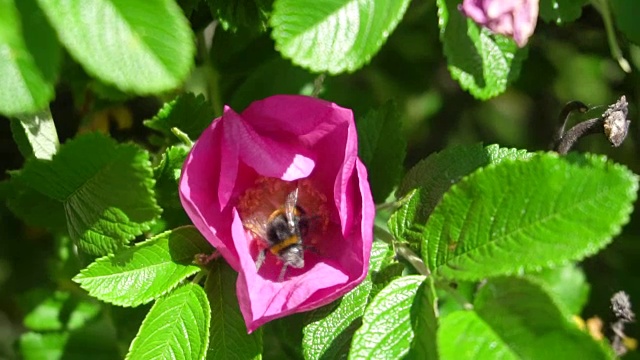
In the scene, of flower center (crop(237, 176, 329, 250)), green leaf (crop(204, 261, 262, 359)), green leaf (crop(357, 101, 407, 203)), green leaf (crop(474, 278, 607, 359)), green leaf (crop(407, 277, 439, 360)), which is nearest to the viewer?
green leaf (crop(474, 278, 607, 359))

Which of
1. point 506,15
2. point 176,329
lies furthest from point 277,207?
point 506,15

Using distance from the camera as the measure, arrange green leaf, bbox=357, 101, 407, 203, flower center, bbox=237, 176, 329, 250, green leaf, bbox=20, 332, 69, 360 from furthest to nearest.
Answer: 1. green leaf, bbox=20, 332, 69, 360
2. green leaf, bbox=357, 101, 407, 203
3. flower center, bbox=237, 176, 329, 250

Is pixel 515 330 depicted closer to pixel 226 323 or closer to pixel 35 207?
pixel 226 323

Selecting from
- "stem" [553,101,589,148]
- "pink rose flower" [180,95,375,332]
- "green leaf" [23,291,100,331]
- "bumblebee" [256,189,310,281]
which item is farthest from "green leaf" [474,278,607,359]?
"green leaf" [23,291,100,331]

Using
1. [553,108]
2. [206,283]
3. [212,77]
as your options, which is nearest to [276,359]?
[206,283]

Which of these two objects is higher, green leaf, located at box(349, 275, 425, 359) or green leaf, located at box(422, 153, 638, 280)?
green leaf, located at box(422, 153, 638, 280)

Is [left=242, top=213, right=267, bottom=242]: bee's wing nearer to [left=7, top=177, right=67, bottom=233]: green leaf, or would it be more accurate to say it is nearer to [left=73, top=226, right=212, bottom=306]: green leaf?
[left=73, top=226, right=212, bottom=306]: green leaf

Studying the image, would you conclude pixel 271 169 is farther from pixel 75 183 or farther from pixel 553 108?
pixel 553 108

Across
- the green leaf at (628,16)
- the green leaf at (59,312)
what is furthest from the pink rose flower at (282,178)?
the green leaf at (59,312)
